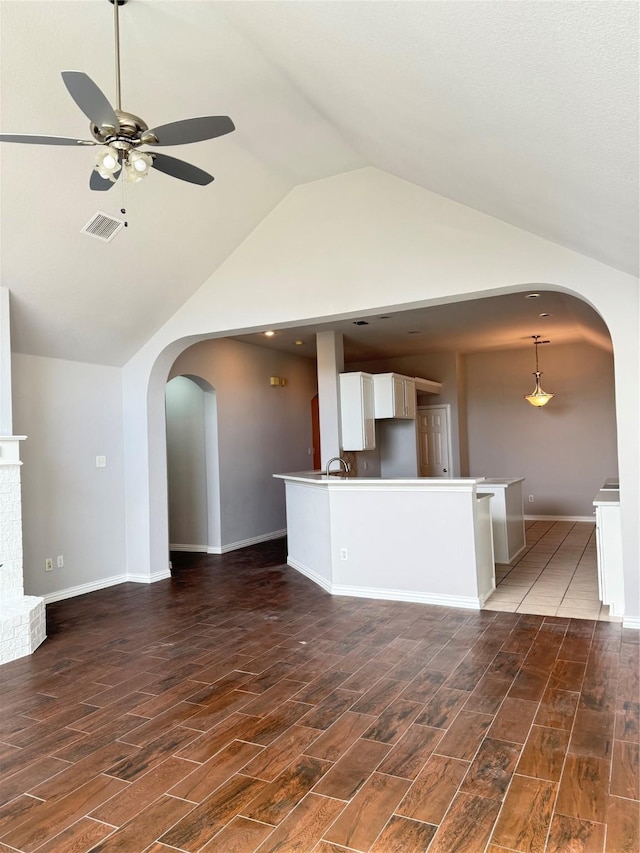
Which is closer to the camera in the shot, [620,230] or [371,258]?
[620,230]

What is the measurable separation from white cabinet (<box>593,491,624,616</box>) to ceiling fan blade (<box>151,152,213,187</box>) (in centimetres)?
360

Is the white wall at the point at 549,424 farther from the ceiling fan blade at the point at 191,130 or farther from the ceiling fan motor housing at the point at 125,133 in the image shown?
the ceiling fan motor housing at the point at 125,133

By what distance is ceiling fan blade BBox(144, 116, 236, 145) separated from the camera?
8.02 ft

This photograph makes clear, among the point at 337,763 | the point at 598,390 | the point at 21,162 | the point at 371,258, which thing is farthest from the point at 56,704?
the point at 598,390

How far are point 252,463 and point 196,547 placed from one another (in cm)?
143

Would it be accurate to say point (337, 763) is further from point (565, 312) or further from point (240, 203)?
point (565, 312)

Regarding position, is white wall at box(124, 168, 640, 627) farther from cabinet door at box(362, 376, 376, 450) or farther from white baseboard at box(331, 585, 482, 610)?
cabinet door at box(362, 376, 376, 450)

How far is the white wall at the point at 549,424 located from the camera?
9.32m

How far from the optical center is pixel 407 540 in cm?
496

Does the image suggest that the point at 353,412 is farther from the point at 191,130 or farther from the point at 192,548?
the point at 191,130

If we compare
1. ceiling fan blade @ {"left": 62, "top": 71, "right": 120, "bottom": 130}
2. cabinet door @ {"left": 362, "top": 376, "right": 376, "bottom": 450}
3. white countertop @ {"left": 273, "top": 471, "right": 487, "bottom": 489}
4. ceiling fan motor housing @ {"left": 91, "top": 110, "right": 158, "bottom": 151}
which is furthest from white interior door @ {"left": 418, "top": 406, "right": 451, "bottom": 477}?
ceiling fan blade @ {"left": 62, "top": 71, "right": 120, "bottom": 130}

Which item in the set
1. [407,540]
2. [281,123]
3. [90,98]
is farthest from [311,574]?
[90,98]

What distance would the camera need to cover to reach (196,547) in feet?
25.8

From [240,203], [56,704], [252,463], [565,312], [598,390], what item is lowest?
[56,704]
